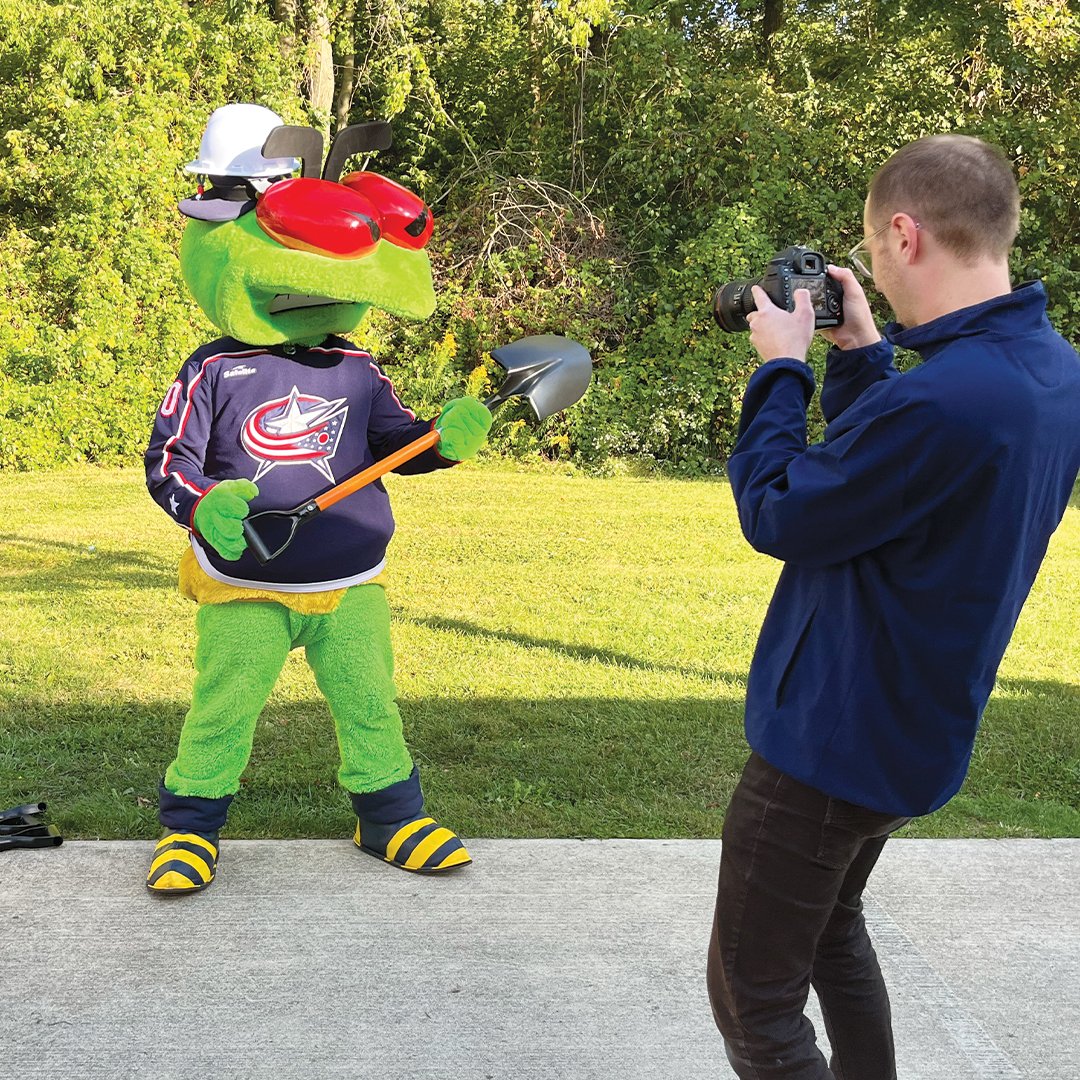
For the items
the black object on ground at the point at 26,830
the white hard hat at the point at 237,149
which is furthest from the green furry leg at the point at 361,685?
the white hard hat at the point at 237,149

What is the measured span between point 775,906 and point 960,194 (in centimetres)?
106

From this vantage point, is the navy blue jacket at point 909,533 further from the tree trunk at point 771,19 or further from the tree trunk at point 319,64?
the tree trunk at point 771,19

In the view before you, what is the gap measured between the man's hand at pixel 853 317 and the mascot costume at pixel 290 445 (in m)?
1.28

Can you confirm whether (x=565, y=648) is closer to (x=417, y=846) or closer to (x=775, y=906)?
(x=417, y=846)

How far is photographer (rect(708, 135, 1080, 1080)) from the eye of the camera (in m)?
1.65

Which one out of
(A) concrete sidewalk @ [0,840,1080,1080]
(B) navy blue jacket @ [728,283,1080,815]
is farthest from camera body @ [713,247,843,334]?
(A) concrete sidewalk @ [0,840,1080,1080]

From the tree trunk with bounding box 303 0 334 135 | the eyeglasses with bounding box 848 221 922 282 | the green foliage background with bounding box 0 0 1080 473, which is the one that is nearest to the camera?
the eyeglasses with bounding box 848 221 922 282

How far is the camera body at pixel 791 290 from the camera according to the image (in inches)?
77.0

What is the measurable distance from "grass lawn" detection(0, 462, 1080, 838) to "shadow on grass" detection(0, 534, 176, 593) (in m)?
0.02

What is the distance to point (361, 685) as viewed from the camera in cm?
323

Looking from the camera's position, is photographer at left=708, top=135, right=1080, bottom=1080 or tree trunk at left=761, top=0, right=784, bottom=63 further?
tree trunk at left=761, top=0, right=784, bottom=63

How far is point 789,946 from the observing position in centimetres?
182

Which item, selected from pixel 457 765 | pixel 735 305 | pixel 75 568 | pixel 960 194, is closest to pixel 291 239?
pixel 735 305

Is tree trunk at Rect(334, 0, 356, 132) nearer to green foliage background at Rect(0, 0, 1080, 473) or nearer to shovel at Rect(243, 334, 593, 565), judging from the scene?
green foliage background at Rect(0, 0, 1080, 473)
